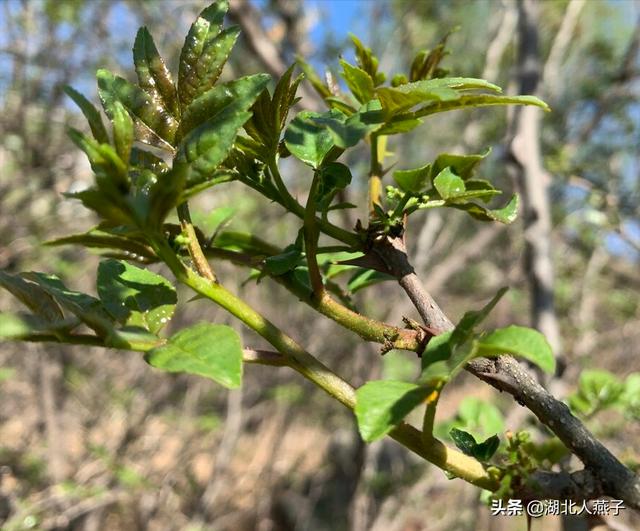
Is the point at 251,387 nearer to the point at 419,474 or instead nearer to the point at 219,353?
the point at 419,474

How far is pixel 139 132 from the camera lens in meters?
0.51

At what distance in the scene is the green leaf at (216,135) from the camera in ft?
1.41

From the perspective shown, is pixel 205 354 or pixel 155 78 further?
pixel 155 78

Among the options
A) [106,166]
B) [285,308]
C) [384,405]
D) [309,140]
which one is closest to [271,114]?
[309,140]

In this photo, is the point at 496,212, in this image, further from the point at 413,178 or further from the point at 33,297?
the point at 33,297

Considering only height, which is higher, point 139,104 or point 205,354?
point 139,104

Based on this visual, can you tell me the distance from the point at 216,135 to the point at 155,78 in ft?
0.39

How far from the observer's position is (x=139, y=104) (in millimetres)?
509

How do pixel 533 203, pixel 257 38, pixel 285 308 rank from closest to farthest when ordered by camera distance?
pixel 533 203 < pixel 257 38 < pixel 285 308

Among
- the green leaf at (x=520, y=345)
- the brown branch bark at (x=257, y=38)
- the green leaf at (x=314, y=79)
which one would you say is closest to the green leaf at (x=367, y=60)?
the green leaf at (x=314, y=79)

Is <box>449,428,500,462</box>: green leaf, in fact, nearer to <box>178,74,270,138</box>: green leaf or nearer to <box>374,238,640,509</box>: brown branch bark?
<box>374,238,640,509</box>: brown branch bark

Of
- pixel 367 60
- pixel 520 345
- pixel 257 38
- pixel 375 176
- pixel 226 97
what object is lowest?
pixel 520 345

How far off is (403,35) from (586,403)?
14.6 feet

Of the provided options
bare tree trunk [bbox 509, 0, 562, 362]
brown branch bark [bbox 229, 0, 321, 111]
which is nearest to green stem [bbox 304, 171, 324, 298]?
bare tree trunk [bbox 509, 0, 562, 362]
